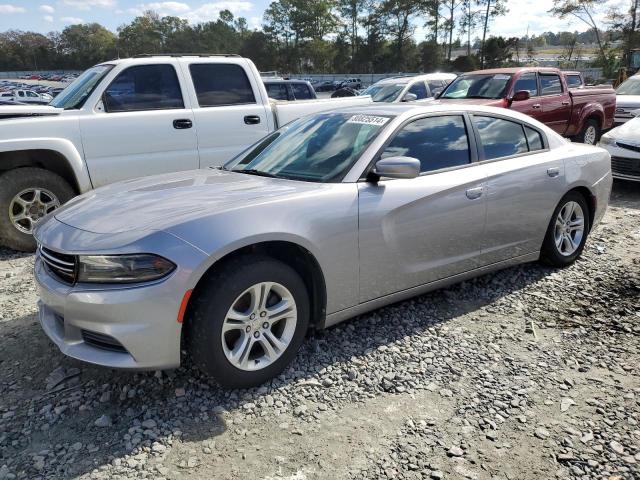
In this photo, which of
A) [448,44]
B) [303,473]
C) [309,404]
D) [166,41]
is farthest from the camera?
[166,41]

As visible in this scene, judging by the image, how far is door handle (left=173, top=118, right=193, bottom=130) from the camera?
594 centimetres

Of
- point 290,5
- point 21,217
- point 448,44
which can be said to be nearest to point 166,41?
point 290,5

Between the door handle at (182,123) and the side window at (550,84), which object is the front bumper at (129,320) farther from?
the side window at (550,84)

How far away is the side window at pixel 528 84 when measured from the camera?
10.0 m

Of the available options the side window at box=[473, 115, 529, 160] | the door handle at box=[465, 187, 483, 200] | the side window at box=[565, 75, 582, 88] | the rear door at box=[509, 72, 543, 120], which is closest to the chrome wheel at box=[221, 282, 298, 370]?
the door handle at box=[465, 187, 483, 200]

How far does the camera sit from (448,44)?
78.9m

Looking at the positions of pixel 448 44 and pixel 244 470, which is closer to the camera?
pixel 244 470

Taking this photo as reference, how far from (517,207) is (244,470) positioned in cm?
293

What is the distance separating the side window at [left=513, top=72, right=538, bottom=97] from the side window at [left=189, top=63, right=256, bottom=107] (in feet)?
19.3

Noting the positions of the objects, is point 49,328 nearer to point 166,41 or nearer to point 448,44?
point 448,44

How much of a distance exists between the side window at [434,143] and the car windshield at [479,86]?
21.9 feet

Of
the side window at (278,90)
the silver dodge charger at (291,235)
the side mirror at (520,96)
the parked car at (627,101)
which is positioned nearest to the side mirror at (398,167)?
the silver dodge charger at (291,235)

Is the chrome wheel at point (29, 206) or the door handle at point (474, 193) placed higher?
the door handle at point (474, 193)

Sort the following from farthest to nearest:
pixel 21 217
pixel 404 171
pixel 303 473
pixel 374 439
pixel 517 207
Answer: pixel 21 217, pixel 517 207, pixel 404 171, pixel 374 439, pixel 303 473
